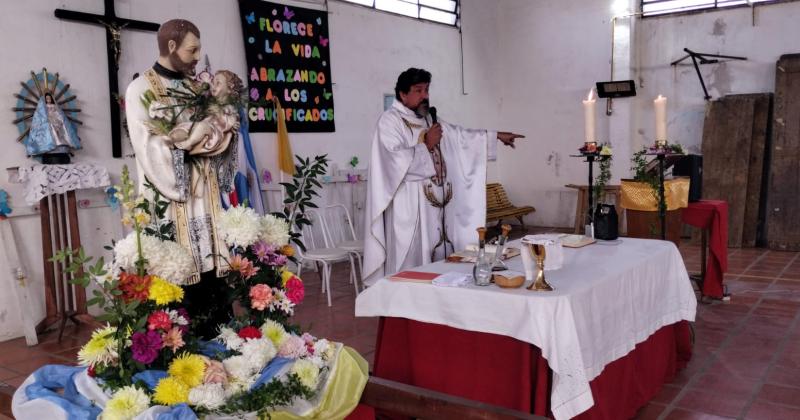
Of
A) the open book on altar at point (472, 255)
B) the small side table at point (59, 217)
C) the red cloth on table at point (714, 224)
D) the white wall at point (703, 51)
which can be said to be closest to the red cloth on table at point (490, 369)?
the open book on altar at point (472, 255)

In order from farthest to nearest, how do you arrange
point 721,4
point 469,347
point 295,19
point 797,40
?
point 721,4 → point 797,40 → point 295,19 → point 469,347

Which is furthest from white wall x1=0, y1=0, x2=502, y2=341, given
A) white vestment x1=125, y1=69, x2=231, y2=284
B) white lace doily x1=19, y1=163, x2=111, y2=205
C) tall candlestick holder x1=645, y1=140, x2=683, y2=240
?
tall candlestick holder x1=645, y1=140, x2=683, y2=240

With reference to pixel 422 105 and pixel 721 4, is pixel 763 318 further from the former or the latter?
pixel 721 4

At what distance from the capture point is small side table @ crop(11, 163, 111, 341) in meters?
4.44

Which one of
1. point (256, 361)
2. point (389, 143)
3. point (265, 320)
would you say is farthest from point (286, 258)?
point (389, 143)

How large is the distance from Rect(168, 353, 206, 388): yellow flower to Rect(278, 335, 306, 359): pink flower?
257mm

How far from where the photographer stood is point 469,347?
2445 millimetres

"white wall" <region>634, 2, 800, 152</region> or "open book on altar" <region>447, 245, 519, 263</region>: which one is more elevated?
"white wall" <region>634, 2, 800, 152</region>

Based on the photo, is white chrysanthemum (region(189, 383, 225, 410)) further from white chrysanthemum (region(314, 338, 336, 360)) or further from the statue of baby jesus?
the statue of baby jesus

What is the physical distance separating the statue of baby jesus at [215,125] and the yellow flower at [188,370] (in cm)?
58

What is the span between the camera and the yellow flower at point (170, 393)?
1487mm

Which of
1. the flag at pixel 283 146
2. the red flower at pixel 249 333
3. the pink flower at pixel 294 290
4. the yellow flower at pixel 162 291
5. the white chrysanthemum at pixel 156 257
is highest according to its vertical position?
the flag at pixel 283 146

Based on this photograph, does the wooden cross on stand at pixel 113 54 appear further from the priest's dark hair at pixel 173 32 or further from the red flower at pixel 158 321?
the red flower at pixel 158 321

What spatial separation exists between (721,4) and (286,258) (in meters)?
7.68
